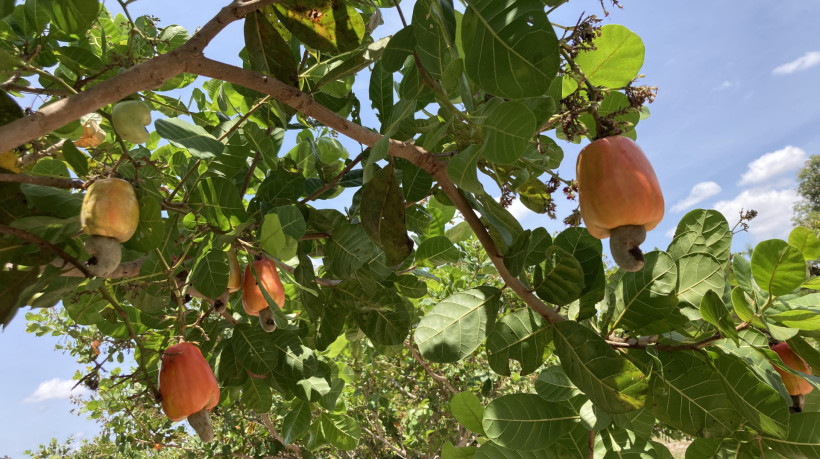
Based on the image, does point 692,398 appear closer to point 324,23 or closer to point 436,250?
point 436,250

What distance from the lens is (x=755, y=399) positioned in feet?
3.34

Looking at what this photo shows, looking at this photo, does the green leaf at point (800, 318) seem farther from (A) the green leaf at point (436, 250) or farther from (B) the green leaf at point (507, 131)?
(A) the green leaf at point (436, 250)

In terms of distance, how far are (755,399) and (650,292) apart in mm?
271

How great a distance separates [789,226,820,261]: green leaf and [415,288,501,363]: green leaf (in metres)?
0.63

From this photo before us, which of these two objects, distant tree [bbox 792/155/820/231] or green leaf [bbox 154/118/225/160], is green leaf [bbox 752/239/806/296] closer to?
green leaf [bbox 154/118/225/160]

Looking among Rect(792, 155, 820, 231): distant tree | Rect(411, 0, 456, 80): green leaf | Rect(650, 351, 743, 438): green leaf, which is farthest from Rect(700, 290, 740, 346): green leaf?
Rect(792, 155, 820, 231): distant tree

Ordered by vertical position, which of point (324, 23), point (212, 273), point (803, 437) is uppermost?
point (324, 23)

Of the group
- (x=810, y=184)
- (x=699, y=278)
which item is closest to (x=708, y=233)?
(x=699, y=278)

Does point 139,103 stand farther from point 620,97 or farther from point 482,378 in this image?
point 482,378

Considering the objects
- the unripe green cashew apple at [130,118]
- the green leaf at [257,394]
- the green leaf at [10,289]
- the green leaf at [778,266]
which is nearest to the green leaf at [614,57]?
the green leaf at [778,266]

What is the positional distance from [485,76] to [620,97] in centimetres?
66

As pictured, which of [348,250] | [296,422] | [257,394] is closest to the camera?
[348,250]

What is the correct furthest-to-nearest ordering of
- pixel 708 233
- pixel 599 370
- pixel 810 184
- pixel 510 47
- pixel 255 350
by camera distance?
pixel 810 184 → pixel 255 350 → pixel 708 233 → pixel 599 370 → pixel 510 47

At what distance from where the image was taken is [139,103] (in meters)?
1.09
